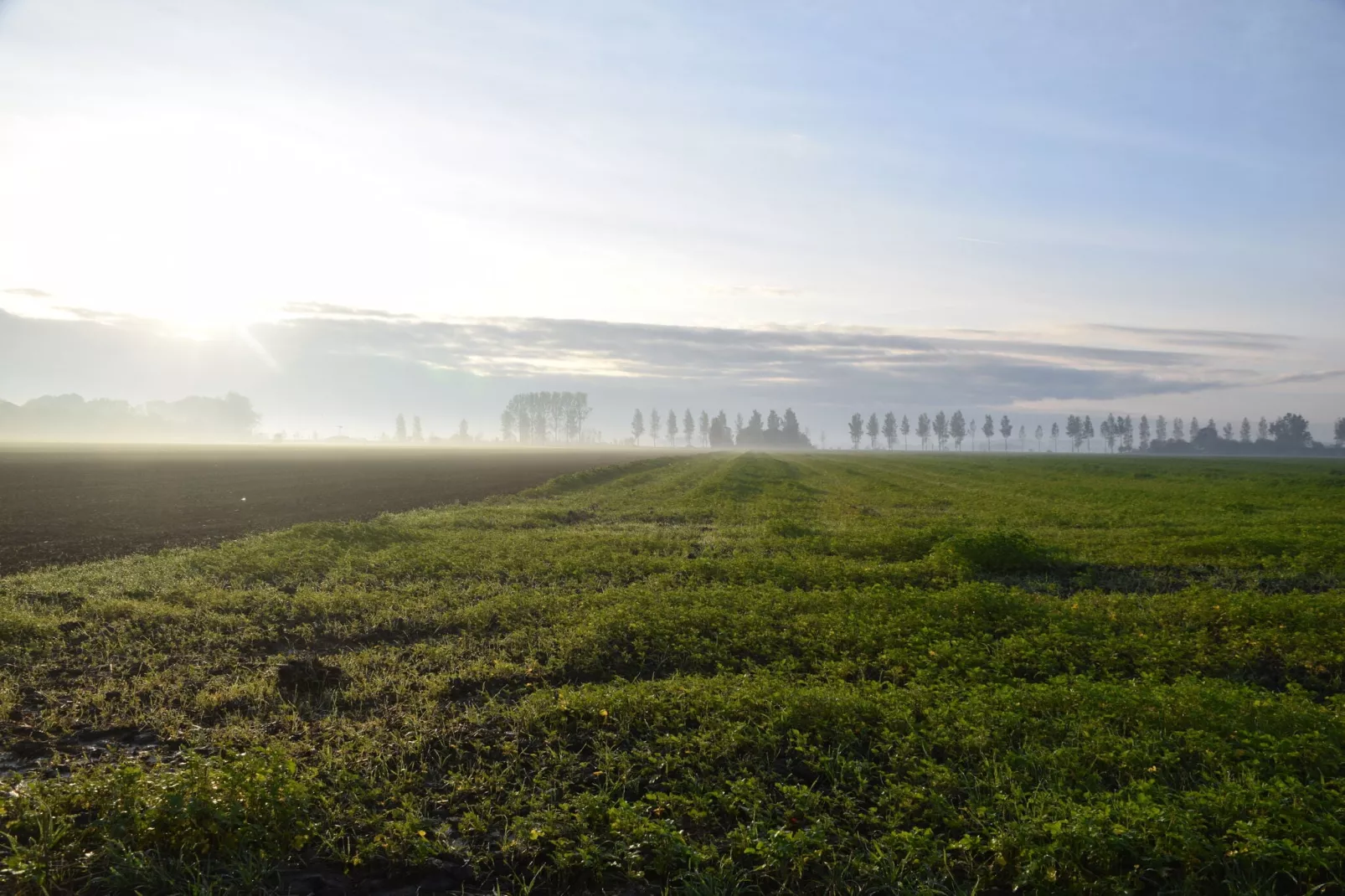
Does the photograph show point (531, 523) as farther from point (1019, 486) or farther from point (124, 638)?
point (1019, 486)


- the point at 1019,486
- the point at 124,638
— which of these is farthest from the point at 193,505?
the point at 1019,486

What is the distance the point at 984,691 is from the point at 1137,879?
3674 mm

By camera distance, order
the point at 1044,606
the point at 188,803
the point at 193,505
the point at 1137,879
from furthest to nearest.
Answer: the point at 193,505, the point at 1044,606, the point at 188,803, the point at 1137,879

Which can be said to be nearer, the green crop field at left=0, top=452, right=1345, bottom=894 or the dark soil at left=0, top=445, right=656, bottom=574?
the green crop field at left=0, top=452, right=1345, bottom=894

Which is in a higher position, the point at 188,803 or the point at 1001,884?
the point at 188,803

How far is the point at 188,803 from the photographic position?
623 centimetres

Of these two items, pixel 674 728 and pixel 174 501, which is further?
pixel 174 501

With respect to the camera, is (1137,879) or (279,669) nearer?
(1137,879)

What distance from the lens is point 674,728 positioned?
338 inches

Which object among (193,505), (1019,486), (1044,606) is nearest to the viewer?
(1044,606)

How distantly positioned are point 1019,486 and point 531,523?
117ft

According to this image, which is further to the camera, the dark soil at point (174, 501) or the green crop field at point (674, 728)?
the dark soil at point (174, 501)

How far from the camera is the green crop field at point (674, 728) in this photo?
5.98m

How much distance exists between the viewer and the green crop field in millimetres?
5984
